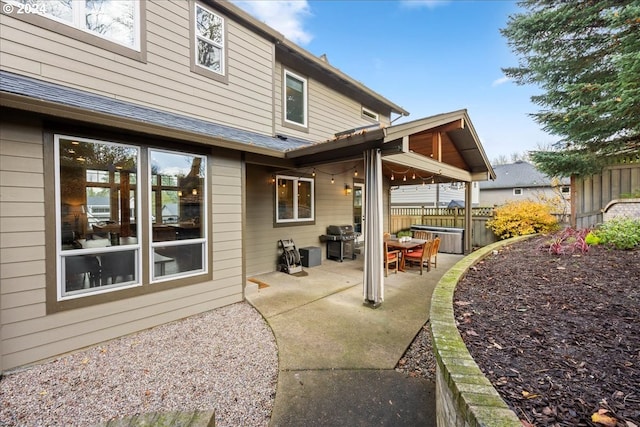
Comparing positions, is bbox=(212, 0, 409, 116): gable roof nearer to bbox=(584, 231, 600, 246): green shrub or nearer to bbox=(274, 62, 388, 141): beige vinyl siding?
bbox=(274, 62, 388, 141): beige vinyl siding

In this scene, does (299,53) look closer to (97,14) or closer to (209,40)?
(209,40)

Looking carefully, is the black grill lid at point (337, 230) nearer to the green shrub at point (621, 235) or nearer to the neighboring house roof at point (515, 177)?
the green shrub at point (621, 235)

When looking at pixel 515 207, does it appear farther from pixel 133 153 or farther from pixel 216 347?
pixel 133 153

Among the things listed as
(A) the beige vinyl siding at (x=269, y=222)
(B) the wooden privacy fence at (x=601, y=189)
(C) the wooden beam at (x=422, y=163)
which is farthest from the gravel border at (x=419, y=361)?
(B) the wooden privacy fence at (x=601, y=189)

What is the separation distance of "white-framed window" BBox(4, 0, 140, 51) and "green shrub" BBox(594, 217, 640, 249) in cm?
879

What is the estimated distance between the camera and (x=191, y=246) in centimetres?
433

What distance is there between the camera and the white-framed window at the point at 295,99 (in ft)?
22.7

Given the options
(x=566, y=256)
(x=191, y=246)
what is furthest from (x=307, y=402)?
(x=566, y=256)

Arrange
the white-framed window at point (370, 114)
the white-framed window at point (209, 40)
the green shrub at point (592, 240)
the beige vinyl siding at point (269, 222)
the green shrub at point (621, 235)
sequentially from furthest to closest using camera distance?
the white-framed window at point (370, 114) → the beige vinyl siding at point (269, 222) → the white-framed window at point (209, 40) → the green shrub at point (592, 240) → the green shrub at point (621, 235)

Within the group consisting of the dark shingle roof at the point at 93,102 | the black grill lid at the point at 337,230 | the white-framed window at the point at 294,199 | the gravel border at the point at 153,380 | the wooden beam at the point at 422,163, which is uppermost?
the dark shingle roof at the point at 93,102

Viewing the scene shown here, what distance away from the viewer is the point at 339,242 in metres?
8.00

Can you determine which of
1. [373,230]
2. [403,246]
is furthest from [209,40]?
[403,246]

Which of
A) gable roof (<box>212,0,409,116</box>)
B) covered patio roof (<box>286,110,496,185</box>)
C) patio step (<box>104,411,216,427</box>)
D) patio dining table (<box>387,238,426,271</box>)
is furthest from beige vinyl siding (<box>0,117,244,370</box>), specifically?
patio dining table (<box>387,238,426,271</box>)

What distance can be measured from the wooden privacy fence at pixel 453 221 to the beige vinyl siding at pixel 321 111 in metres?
4.83
